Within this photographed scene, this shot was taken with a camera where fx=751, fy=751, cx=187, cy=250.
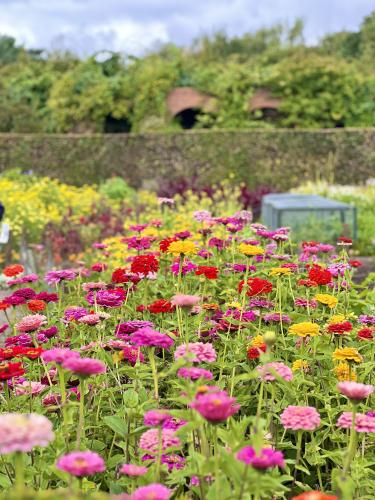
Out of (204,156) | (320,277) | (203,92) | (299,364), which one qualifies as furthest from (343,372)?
(203,92)

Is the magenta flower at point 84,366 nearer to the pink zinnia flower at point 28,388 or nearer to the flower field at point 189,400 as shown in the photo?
the flower field at point 189,400

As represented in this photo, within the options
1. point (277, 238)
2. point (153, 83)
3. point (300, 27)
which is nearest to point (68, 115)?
point (153, 83)

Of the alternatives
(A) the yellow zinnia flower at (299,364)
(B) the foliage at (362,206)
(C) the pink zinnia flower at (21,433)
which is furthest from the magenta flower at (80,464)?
(B) the foliage at (362,206)

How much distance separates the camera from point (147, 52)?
67.9 ft

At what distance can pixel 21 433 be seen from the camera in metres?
1.05

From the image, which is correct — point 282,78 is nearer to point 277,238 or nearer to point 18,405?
point 277,238

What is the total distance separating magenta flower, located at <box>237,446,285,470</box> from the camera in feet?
4.34

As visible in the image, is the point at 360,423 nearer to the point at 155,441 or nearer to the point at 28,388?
the point at 155,441

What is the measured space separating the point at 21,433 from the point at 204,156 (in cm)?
1431

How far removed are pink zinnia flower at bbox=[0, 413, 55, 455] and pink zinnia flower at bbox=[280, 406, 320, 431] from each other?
2.30 ft

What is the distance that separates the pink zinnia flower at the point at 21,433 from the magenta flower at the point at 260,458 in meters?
0.42

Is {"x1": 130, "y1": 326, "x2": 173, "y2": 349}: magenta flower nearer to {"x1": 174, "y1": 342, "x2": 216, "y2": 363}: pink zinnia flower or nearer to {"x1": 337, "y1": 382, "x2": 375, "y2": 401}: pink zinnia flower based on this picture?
{"x1": 174, "y1": 342, "x2": 216, "y2": 363}: pink zinnia flower

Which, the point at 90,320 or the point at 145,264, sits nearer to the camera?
the point at 90,320

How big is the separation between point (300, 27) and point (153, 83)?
1363 cm
